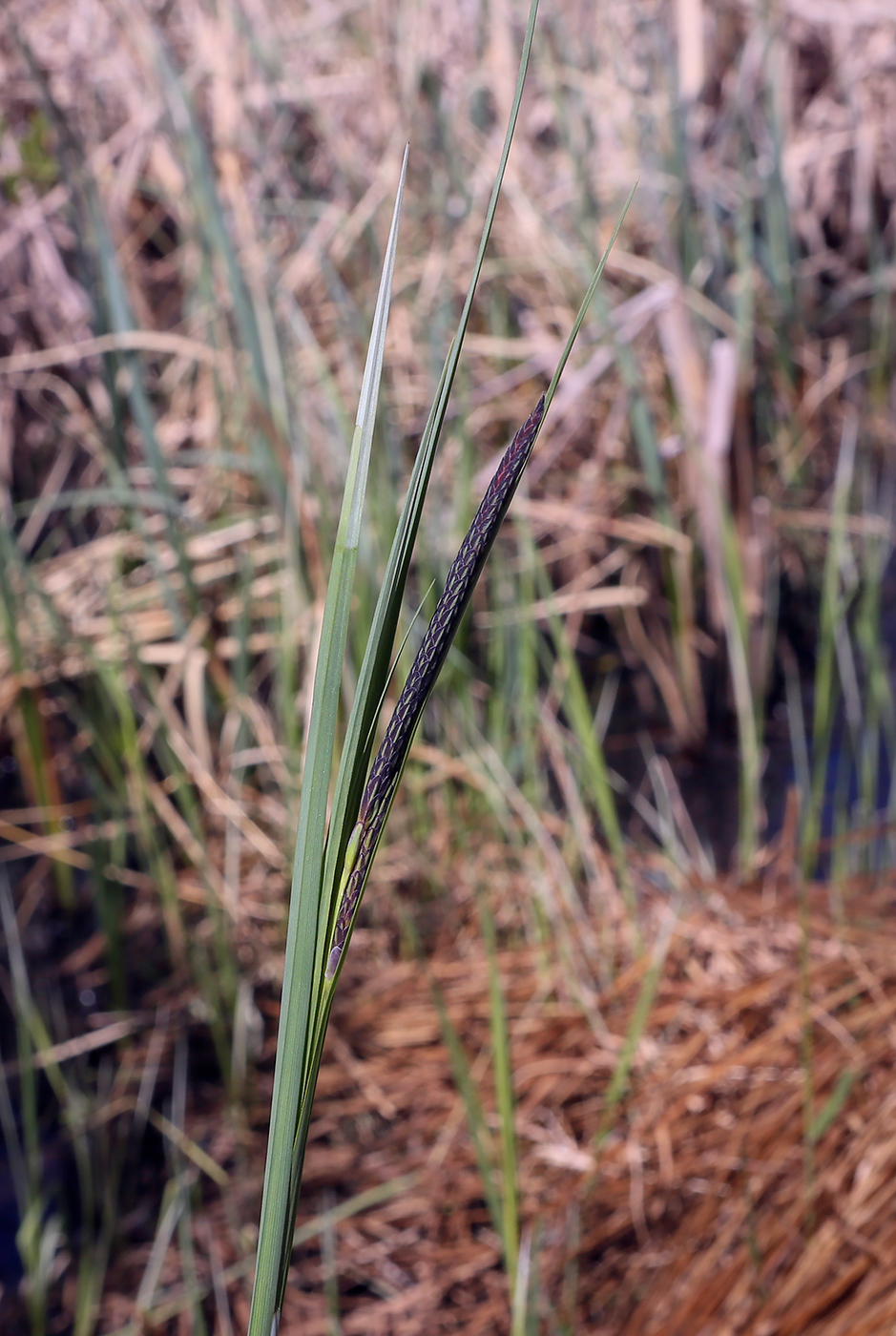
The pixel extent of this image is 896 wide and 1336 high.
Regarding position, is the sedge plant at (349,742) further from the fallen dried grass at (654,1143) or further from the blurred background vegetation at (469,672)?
the fallen dried grass at (654,1143)

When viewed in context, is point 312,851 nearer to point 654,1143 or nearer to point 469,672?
point 654,1143

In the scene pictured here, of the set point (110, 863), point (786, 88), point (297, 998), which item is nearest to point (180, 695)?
point (110, 863)

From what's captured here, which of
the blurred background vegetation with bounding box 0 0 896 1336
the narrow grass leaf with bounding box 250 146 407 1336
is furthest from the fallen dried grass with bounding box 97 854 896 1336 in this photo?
the narrow grass leaf with bounding box 250 146 407 1336

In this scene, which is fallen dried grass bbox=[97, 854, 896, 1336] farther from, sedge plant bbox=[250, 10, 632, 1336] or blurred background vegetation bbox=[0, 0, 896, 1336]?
sedge plant bbox=[250, 10, 632, 1336]

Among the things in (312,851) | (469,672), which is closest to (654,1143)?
(469,672)

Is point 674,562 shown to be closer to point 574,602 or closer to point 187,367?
point 574,602
